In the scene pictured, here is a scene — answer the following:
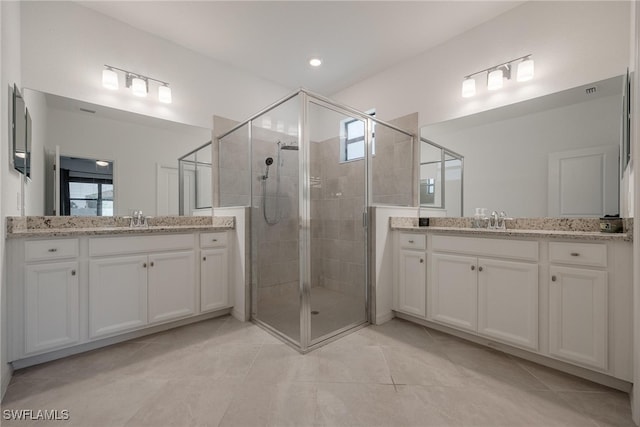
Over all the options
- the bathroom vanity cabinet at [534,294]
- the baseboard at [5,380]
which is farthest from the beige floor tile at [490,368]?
the baseboard at [5,380]

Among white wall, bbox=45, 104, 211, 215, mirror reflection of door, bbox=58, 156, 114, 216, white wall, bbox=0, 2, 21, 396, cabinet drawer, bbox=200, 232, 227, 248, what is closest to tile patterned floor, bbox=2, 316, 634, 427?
white wall, bbox=0, 2, 21, 396

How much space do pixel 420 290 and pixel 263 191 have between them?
175cm

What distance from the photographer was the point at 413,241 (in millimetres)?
2434

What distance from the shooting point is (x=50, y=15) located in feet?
6.83

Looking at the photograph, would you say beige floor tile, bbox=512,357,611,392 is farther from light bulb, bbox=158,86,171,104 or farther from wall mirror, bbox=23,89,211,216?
light bulb, bbox=158,86,171,104

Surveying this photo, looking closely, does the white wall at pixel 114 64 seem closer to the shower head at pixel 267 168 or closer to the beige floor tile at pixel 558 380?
the shower head at pixel 267 168

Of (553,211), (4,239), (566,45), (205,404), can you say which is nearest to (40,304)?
(4,239)

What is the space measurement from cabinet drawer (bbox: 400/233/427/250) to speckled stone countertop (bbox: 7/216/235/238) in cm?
171

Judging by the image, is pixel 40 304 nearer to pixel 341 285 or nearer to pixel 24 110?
pixel 24 110

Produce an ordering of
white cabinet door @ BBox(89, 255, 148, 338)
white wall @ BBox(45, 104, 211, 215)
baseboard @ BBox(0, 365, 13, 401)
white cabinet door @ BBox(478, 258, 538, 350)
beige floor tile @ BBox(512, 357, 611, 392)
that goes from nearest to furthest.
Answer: baseboard @ BBox(0, 365, 13, 401) → beige floor tile @ BBox(512, 357, 611, 392) → white cabinet door @ BBox(478, 258, 538, 350) → white cabinet door @ BBox(89, 255, 148, 338) → white wall @ BBox(45, 104, 211, 215)

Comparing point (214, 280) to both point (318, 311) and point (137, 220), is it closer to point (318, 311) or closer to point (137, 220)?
point (137, 220)

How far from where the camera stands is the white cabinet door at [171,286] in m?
2.16

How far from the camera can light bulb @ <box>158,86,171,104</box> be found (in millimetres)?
2555

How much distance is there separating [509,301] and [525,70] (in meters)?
1.83
